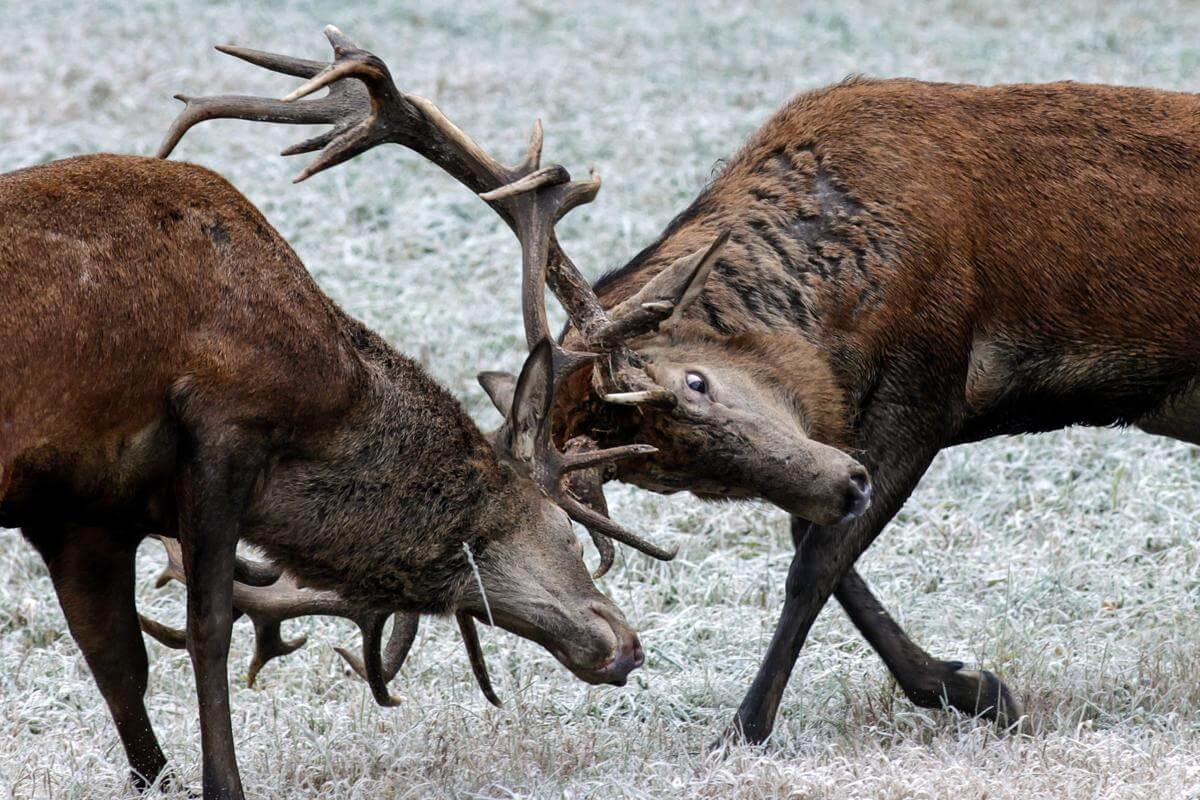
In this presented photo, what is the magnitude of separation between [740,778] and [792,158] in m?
2.39

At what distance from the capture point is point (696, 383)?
5.77 m

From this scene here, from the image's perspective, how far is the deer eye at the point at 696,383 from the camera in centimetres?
576

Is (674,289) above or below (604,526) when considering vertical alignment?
above

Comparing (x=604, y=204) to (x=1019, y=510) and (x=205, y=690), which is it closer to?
(x=1019, y=510)

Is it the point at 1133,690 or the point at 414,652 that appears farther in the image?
the point at 414,652

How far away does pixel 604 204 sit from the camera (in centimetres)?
1239

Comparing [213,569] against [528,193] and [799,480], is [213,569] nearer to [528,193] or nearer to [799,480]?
[528,193]

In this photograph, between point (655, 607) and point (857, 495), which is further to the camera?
point (655, 607)

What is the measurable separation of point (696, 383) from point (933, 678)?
1442 millimetres

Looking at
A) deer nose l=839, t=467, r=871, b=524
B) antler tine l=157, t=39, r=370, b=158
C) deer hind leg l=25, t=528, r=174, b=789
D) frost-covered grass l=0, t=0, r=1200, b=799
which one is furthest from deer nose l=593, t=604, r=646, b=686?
antler tine l=157, t=39, r=370, b=158

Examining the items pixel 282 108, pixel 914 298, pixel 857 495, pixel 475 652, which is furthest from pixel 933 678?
pixel 282 108

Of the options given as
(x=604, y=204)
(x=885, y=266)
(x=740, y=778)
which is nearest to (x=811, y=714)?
(x=740, y=778)

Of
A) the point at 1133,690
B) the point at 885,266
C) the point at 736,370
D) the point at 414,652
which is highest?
the point at 885,266

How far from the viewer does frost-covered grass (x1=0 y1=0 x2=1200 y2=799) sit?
5.41 meters
